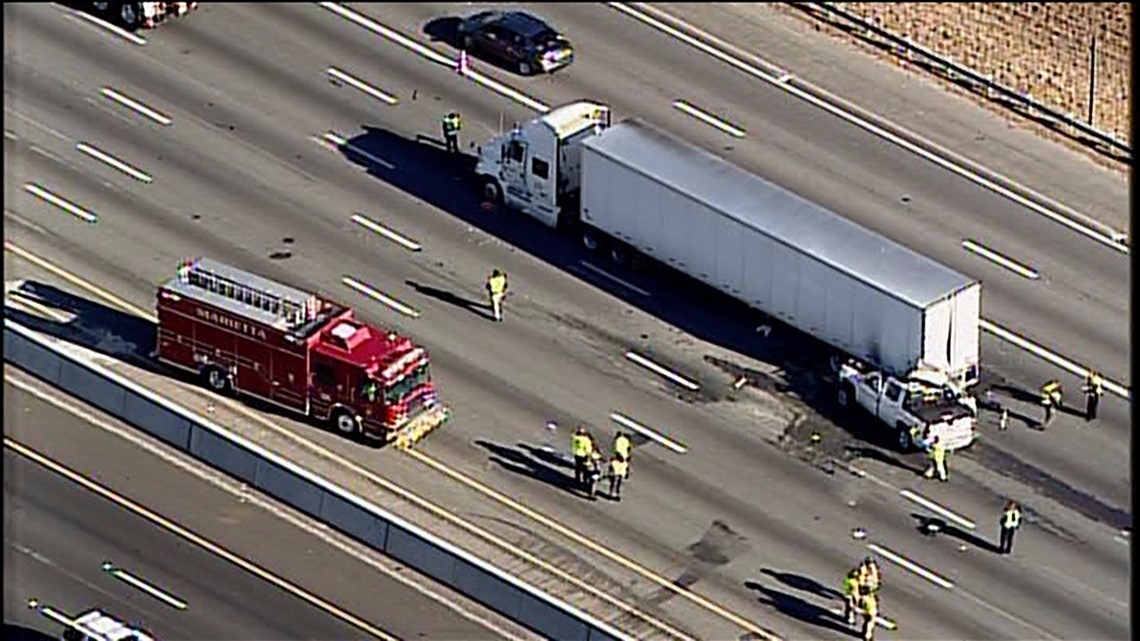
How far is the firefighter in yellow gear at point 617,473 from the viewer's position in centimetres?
8731

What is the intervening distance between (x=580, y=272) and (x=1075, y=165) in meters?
15.8

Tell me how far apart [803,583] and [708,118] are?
76.1 ft

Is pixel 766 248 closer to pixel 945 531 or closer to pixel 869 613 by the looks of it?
pixel 945 531

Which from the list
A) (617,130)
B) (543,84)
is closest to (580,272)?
(617,130)

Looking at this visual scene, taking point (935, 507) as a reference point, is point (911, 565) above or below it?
below

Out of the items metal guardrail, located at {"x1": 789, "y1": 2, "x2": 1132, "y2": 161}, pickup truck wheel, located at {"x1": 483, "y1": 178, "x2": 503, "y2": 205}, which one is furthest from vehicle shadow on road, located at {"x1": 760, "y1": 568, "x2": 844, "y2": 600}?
metal guardrail, located at {"x1": 789, "y1": 2, "x2": 1132, "y2": 161}

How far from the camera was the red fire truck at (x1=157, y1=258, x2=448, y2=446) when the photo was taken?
293 feet

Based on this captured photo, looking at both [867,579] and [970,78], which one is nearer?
[867,579]

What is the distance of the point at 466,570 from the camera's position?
276ft

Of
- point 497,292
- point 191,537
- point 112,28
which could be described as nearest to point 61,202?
point 112,28

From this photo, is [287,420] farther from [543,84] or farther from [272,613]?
[543,84]

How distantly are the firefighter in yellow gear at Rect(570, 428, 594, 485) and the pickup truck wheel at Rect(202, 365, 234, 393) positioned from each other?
30.9ft

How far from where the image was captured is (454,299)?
95812 mm

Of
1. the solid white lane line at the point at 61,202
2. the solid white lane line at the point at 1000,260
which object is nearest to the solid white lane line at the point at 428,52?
the solid white lane line at the point at 61,202
